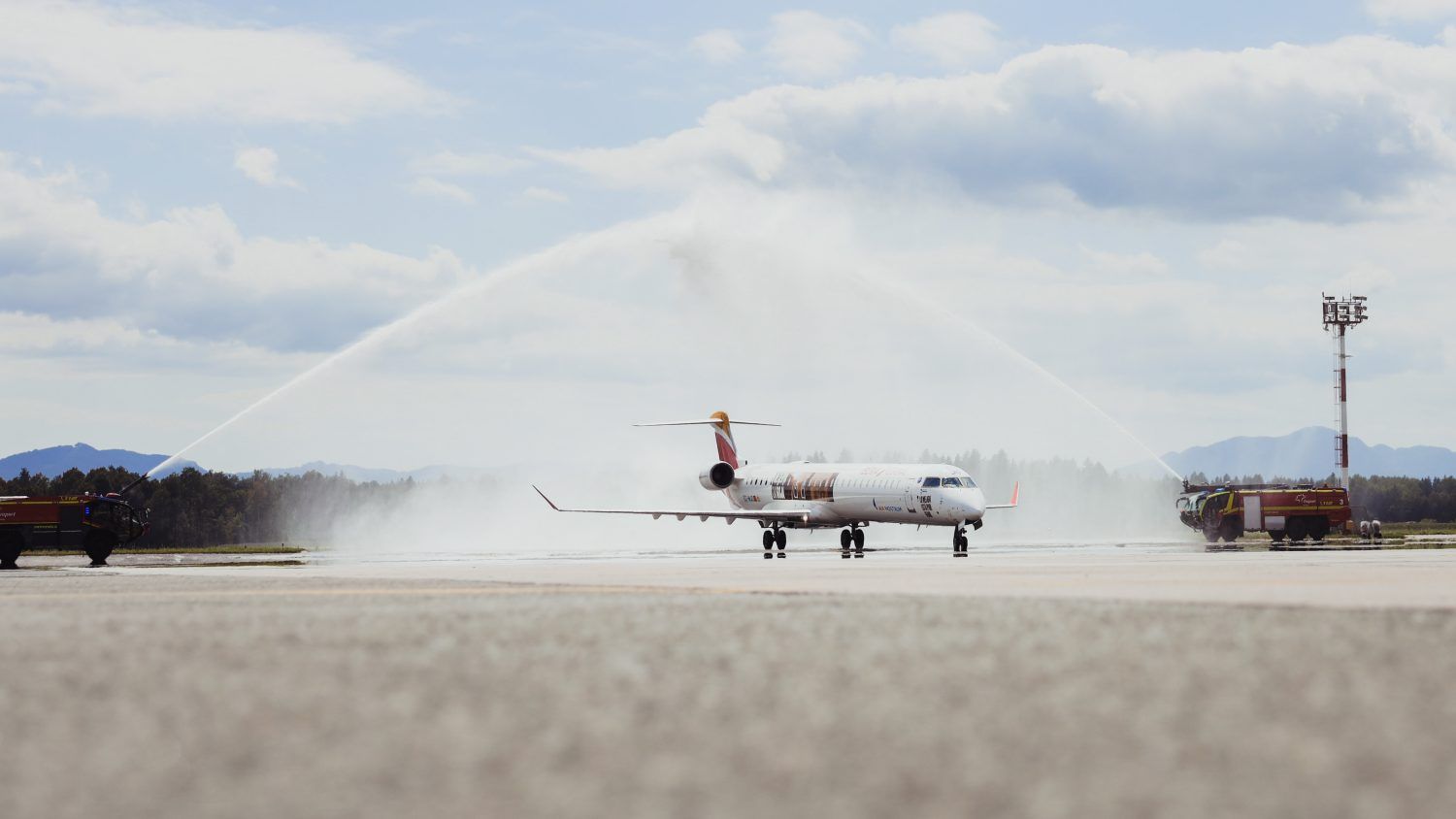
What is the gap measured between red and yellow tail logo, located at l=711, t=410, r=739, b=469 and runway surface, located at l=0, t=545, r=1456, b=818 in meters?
66.8

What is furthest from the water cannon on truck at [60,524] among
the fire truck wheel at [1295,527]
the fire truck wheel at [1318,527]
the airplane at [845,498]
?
the fire truck wheel at [1318,527]

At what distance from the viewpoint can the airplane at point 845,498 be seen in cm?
6162

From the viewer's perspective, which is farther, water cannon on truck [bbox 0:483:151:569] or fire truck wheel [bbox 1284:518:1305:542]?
fire truck wheel [bbox 1284:518:1305:542]

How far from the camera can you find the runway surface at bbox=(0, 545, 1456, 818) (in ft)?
22.5

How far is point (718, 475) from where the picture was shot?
254ft

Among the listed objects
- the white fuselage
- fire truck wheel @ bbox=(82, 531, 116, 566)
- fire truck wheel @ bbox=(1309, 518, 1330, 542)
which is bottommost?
fire truck wheel @ bbox=(82, 531, 116, 566)

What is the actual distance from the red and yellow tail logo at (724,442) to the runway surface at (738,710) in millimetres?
66767

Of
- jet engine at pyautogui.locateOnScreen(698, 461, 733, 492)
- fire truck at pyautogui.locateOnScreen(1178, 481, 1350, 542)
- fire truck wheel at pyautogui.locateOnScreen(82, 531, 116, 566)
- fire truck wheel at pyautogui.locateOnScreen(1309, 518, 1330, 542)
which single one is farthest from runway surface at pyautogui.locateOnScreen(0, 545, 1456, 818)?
fire truck wheel at pyautogui.locateOnScreen(1309, 518, 1330, 542)

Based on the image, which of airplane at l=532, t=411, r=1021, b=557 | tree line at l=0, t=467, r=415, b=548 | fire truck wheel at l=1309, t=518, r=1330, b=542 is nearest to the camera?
airplane at l=532, t=411, r=1021, b=557

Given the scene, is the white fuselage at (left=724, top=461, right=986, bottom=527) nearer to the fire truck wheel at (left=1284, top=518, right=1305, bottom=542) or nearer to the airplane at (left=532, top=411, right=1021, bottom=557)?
the airplane at (left=532, top=411, right=1021, bottom=557)

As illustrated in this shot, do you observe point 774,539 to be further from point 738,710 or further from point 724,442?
point 738,710

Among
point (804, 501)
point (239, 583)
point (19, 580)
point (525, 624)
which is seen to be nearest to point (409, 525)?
point (804, 501)

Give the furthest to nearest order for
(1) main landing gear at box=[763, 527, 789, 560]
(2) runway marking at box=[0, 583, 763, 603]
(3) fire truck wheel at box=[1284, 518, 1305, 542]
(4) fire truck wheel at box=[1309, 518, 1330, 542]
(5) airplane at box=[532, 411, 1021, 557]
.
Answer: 1. (4) fire truck wheel at box=[1309, 518, 1330, 542]
2. (3) fire truck wheel at box=[1284, 518, 1305, 542]
3. (1) main landing gear at box=[763, 527, 789, 560]
4. (5) airplane at box=[532, 411, 1021, 557]
5. (2) runway marking at box=[0, 583, 763, 603]

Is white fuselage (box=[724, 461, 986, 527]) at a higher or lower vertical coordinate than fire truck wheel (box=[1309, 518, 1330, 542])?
higher
